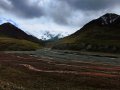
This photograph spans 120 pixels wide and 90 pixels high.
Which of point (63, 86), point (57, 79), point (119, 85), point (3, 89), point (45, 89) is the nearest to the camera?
point (3, 89)

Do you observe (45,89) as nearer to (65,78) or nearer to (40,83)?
(40,83)

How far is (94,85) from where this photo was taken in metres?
41.6

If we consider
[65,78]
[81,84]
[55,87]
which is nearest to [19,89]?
[55,87]

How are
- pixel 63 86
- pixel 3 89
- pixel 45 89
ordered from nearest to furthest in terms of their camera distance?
1. pixel 3 89
2. pixel 45 89
3. pixel 63 86

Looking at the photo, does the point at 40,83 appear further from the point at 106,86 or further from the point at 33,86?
the point at 106,86

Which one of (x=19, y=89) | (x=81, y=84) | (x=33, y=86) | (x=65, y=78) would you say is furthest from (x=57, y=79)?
(x=19, y=89)

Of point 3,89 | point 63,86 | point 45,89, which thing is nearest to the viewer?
point 3,89

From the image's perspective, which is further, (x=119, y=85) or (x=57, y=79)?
(x=57, y=79)

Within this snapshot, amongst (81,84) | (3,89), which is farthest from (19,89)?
(81,84)

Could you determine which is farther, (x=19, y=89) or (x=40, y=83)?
(x=40, y=83)

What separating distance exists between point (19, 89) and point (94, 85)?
1252cm

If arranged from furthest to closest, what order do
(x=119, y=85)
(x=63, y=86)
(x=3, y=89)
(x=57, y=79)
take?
(x=57, y=79) → (x=119, y=85) → (x=63, y=86) → (x=3, y=89)

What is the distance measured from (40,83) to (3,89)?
31.0 ft

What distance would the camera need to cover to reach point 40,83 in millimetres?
41375
